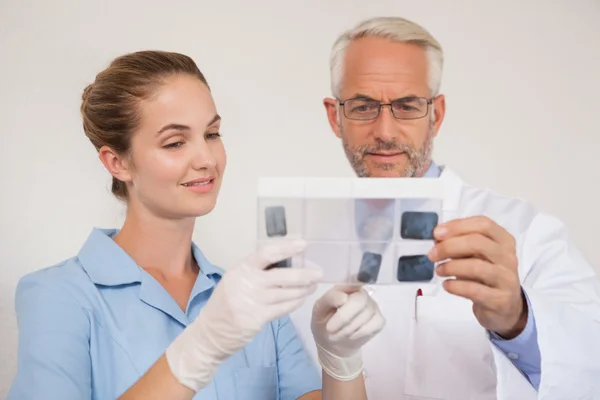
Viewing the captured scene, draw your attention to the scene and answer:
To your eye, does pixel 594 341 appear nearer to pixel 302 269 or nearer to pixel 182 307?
pixel 302 269

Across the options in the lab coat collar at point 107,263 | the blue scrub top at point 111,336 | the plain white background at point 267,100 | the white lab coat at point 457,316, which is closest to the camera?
the blue scrub top at point 111,336

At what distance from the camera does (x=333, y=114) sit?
1941 millimetres

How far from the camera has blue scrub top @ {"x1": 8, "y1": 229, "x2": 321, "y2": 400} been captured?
1.19 m

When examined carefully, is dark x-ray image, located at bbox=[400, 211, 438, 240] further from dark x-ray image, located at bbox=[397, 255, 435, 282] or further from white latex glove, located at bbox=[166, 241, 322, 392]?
white latex glove, located at bbox=[166, 241, 322, 392]

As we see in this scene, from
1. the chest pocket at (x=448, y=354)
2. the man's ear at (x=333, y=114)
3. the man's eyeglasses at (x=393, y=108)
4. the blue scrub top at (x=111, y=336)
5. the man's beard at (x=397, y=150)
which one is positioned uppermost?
the man's eyeglasses at (x=393, y=108)

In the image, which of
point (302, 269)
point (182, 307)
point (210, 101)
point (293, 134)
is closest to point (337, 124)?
point (293, 134)

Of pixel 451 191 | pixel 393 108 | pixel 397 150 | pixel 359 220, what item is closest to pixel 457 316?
pixel 451 191

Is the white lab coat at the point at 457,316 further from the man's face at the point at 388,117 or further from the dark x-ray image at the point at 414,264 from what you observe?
the dark x-ray image at the point at 414,264

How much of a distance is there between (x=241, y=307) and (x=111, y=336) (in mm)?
357

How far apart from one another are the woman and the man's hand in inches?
8.0

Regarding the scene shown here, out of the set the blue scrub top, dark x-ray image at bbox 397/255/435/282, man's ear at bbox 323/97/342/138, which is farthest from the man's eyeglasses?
dark x-ray image at bbox 397/255/435/282

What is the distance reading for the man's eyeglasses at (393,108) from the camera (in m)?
1.71

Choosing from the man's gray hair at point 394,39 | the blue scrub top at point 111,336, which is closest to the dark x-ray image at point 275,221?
the blue scrub top at point 111,336

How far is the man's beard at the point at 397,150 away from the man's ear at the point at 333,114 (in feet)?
0.50
